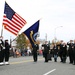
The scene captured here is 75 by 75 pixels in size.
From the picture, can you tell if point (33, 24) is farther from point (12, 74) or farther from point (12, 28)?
point (12, 74)

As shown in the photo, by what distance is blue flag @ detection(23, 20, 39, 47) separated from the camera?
21.2 m

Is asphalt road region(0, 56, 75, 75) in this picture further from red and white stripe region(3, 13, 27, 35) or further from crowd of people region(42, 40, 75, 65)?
crowd of people region(42, 40, 75, 65)

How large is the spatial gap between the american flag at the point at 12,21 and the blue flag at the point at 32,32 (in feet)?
3.78

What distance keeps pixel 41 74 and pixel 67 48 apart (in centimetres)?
1090

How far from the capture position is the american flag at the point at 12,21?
19.2 meters

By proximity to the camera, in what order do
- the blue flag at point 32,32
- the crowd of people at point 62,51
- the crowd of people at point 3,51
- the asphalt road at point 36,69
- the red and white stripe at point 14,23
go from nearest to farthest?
the asphalt road at point 36,69 → the crowd of people at point 3,51 → the red and white stripe at point 14,23 → the blue flag at point 32,32 → the crowd of people at point 62,51

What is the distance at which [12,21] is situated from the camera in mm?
19656

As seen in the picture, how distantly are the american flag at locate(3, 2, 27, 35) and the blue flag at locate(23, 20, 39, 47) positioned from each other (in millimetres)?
1153

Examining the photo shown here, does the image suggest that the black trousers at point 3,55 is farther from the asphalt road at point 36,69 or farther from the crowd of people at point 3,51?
A: the asphalt road at point 36,69

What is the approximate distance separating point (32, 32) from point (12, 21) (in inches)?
94.1

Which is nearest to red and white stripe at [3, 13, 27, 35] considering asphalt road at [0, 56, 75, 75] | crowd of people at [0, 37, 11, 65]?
crowd of people at [0, 37, 11, 65]

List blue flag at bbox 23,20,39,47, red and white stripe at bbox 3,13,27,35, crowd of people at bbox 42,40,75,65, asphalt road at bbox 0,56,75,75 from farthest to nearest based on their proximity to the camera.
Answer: crowd of people at bbox 42,40,75,65 → blue flag at bbox 23,20,39,47 → red and white stripe at bbox 3,13,27,35 → asphalt road at bbox 0,56,75,75

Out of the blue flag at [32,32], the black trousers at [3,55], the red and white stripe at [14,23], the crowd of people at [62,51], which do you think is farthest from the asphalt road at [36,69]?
the crowd of people at [62,51]

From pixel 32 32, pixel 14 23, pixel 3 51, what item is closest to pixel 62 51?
pixel 32 32
